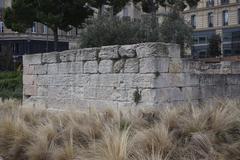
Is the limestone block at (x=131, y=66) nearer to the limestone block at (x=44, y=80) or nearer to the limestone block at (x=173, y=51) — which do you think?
the limestone block at (x=173, y=51)

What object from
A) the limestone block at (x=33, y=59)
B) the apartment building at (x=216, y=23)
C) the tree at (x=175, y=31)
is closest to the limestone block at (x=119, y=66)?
the limestone block at (x=33, y=59)

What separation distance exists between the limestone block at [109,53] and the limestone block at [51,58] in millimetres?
2286

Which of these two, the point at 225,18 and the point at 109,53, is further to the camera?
the point at 225,18

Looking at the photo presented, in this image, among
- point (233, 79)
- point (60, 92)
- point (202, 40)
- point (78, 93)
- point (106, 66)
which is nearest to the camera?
point (106, 66)

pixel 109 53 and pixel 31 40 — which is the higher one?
pixel 31 40

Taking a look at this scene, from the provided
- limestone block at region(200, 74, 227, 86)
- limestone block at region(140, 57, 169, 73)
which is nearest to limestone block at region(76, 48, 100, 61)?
limestone block at region(140, 57, 169, 73)

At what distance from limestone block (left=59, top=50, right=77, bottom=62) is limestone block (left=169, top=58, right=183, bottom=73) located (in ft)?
11.2

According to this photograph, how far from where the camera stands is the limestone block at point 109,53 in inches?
470

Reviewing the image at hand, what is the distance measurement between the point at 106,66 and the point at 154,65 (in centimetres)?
189

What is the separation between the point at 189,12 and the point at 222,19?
6464mm

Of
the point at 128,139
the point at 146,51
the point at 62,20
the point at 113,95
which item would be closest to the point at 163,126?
the point at 128,139

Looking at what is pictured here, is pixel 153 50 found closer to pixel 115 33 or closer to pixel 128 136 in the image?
pixel 128 136

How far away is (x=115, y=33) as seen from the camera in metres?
19.4

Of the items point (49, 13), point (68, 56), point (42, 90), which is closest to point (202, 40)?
point (49, 13)
